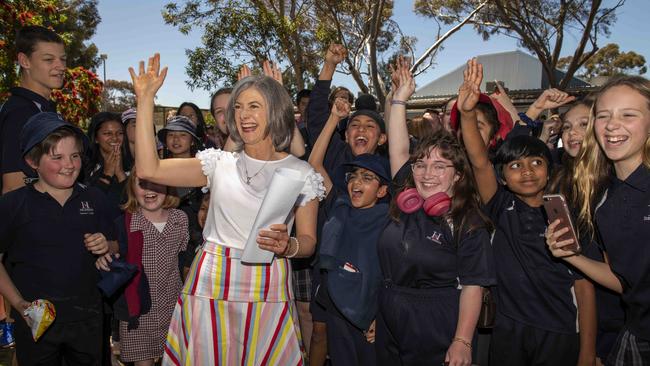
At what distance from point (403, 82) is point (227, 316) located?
7.25ft

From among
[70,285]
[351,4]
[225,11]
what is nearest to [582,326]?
[70,285]

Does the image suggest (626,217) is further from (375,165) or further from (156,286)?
(156,286)

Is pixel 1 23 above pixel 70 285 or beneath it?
above

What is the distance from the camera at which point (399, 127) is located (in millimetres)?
3541

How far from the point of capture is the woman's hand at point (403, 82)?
11.9 feet

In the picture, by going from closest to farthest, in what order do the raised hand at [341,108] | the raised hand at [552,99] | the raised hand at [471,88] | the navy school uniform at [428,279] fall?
the navy school uniform at [428,279]
the raised hand at [471,88]
the raised hand at [341,108]
the raised hand at [552,99]

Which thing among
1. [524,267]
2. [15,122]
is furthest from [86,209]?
[524,267]

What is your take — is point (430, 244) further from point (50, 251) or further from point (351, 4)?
point (351, 4)

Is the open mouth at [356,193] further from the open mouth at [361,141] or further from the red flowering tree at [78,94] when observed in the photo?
the red flowering tree at [78,94]

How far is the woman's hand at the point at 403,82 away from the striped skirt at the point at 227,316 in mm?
1752

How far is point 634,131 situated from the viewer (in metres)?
2.40

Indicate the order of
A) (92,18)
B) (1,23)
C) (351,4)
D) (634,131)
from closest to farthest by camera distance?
(634,131), (1,23), (351,4), (92,18)

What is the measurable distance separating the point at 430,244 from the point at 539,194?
102 centimetres

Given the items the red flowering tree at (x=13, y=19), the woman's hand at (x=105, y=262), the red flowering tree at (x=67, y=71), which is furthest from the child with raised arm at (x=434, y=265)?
the red flowering tree at (x=13, y=19)
